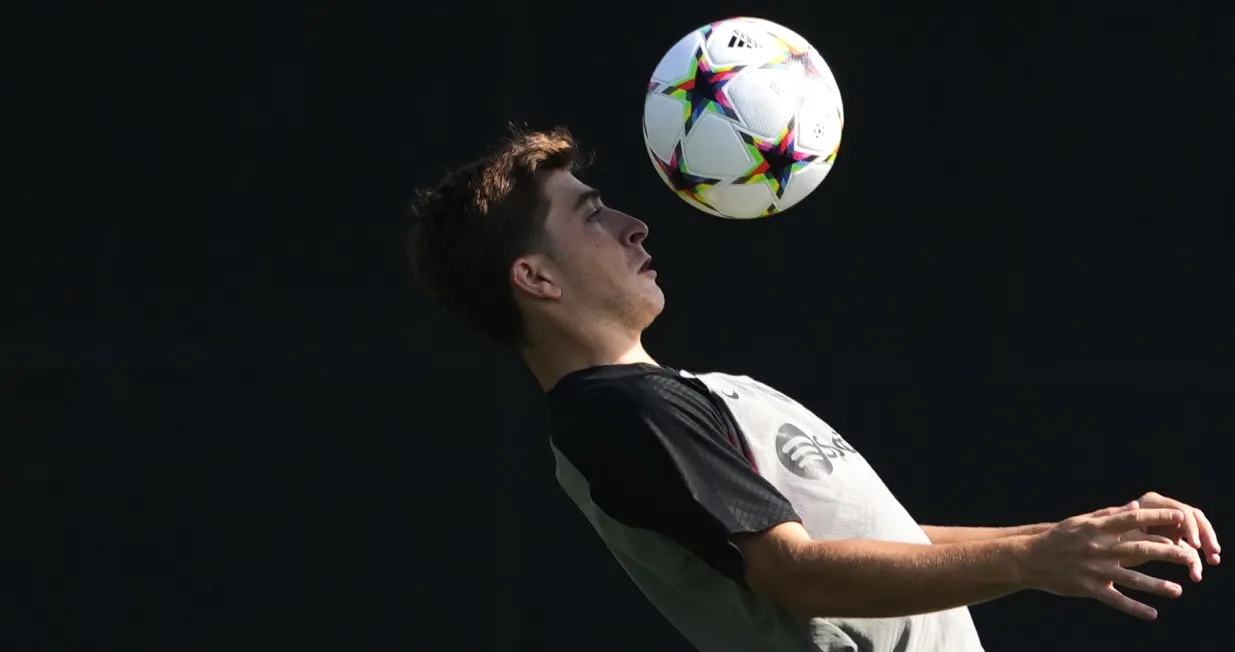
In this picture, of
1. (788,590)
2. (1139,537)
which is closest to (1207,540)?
(1139,537)

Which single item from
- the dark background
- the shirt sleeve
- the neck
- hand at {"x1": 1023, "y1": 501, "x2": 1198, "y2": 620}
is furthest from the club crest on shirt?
the dark background

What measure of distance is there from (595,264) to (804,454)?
0.43 metres

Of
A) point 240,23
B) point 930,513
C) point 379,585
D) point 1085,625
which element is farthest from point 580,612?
point 240,23

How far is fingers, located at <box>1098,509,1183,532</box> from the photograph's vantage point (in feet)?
6.31

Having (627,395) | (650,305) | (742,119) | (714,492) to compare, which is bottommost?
(714,492)

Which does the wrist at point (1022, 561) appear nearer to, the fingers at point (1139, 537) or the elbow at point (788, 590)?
the fingers at point (1139, 537)

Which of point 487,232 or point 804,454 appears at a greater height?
point 487,232

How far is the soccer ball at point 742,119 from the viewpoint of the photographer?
2811 mm

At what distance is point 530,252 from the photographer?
2537 mm

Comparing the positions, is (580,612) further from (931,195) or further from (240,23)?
(240,23)

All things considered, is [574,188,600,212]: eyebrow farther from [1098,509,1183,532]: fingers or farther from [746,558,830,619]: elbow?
[1098,509,1183,532]: fingers

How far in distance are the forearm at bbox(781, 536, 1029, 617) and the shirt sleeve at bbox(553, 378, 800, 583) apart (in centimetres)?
8

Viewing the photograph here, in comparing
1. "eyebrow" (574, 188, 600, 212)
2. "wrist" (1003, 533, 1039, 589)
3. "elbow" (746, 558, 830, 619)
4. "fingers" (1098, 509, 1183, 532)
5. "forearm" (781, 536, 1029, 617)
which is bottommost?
"elbow" (746, 558, 830, 619)

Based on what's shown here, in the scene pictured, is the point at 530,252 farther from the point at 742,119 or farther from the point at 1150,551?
the point at 1150,551
